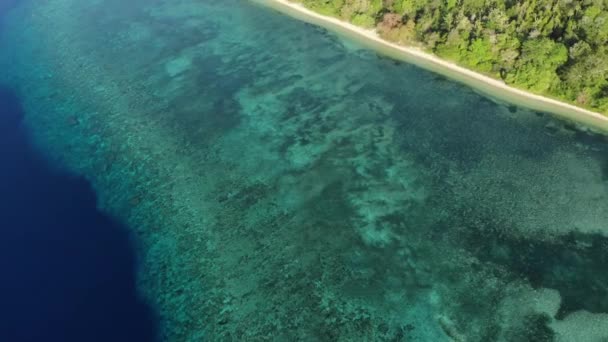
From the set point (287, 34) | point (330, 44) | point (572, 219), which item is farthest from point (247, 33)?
point (572, 219)

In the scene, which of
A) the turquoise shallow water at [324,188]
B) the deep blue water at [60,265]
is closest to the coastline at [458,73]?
the turquoise shallow water at [324,188]

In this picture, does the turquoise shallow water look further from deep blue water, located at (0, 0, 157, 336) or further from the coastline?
deep blue water, located at (0, 0, 157, 336)

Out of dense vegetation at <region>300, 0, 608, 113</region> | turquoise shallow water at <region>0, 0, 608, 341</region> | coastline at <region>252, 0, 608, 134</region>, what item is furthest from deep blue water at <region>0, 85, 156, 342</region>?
dense vegetation at <region>300, 0, 608, 113</region>

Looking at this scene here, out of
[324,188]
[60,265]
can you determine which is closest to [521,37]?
[324,188]

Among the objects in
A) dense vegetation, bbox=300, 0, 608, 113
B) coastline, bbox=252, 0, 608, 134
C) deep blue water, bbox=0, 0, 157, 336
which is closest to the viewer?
deep blue water, bbox=0, 0, 157, 336

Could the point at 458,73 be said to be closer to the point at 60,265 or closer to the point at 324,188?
the point at 324,188

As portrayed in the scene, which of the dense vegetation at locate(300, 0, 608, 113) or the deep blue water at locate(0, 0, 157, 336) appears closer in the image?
the deep blue water at locate(0, 0, 157, 336)

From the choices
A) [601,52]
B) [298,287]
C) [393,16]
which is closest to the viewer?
[298,287]

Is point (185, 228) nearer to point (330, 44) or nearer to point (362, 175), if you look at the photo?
point (362, 175)

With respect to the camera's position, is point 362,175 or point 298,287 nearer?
point 298,287
